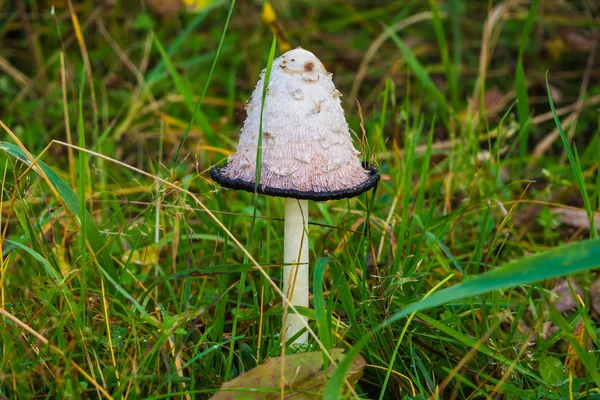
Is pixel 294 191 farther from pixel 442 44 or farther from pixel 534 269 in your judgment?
pixel 442 44

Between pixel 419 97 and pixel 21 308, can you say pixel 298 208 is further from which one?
pixel 419 97

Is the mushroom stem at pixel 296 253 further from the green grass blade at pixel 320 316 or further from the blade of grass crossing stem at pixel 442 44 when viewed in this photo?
the blade of grass crossing stem at pixel 442 44

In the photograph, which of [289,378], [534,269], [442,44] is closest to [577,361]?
[534,269]

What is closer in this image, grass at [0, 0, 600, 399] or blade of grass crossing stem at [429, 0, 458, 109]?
grass at [0, 0, 600, 399]

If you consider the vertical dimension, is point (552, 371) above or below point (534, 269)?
below

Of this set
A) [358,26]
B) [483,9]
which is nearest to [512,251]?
[483,9]

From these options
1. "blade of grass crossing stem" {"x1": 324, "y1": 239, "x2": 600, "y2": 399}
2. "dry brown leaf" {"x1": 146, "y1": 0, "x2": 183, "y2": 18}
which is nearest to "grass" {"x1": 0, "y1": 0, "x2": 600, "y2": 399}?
"blade of grass crossing stem" {"x1": 324, "y1": 239, "x2": 600, "y2": 399}

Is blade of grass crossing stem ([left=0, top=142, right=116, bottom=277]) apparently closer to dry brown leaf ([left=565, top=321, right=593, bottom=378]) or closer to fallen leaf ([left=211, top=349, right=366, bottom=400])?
fallen leaf ([left=211, top=349, right=366, bottom=400])
